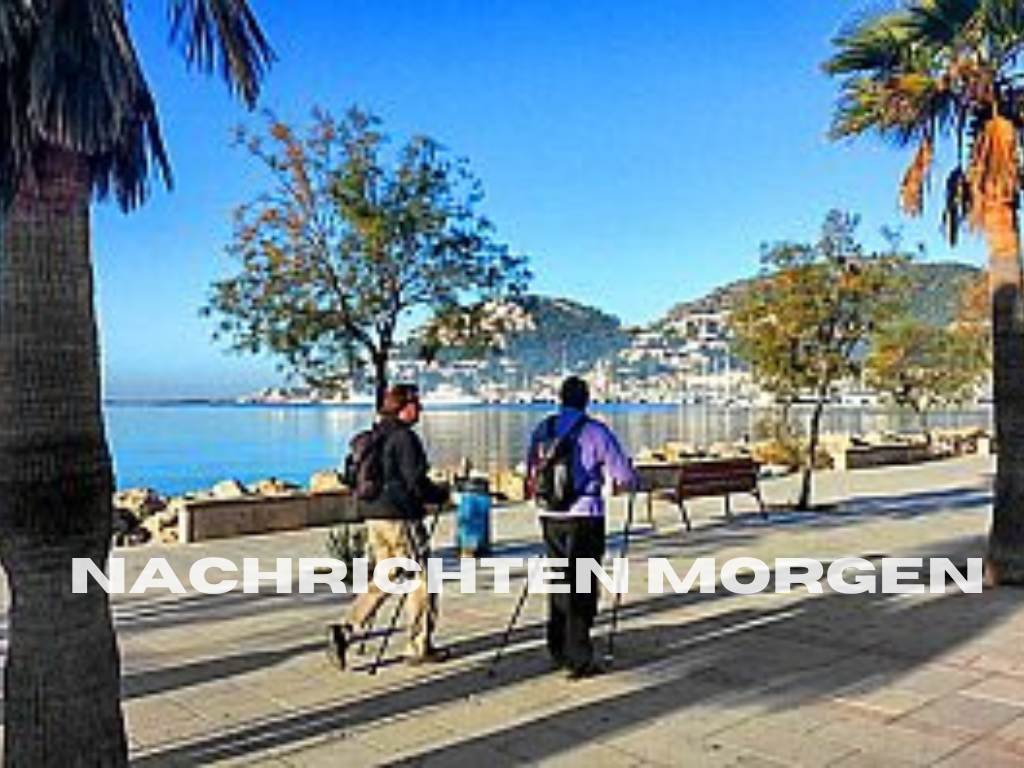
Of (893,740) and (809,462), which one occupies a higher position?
(809,462)

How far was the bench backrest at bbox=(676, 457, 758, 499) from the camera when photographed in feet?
45.0

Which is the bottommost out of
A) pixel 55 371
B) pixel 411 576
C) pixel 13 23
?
pixel 411 576

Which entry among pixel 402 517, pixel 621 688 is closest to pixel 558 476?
pixel 402 517

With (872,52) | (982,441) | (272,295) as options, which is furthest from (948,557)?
(982,441)

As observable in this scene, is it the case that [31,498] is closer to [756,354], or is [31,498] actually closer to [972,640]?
[972,640]

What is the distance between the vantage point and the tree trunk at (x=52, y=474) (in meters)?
3.59

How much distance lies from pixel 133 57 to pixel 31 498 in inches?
59.2

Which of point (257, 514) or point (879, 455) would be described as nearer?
point (257, 514)

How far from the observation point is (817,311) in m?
16.3

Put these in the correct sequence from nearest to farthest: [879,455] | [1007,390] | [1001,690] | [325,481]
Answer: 1. [1001,690]
2. [1007,390]
3. [325,481]
4. [879,455]

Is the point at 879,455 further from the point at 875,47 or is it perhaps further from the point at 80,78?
the point at 80,78

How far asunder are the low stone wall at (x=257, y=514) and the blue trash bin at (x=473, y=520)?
219 cm

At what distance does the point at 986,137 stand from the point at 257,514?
9.37 m

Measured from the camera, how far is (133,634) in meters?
7.84
